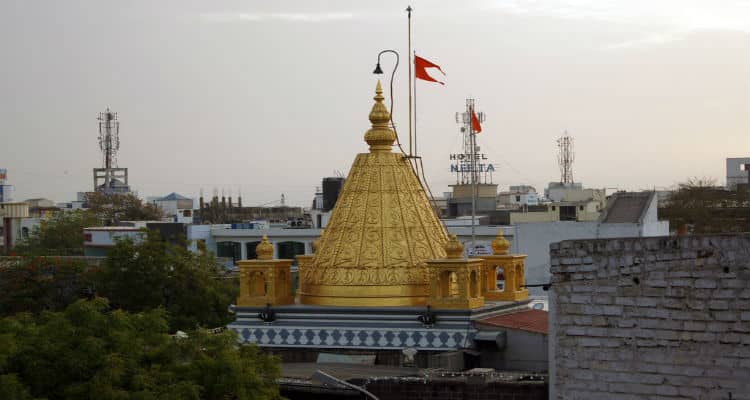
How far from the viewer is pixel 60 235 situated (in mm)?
74000

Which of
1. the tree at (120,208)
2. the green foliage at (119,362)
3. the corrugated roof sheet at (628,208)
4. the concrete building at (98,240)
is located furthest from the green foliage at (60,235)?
the green foliage at (119,362)

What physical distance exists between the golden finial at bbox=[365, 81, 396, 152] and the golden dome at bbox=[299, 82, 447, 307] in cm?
2

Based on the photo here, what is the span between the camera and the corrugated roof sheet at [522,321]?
28234mm

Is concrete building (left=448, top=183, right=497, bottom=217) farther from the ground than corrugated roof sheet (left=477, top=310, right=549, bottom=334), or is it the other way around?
concrete building (left=448, top=183, right=497, bottom=217)

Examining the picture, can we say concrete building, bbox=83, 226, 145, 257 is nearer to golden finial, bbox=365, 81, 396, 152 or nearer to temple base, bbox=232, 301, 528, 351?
golden finial, bbox=365, 81, 396, 152

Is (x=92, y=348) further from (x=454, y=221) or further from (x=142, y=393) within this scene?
(x=454, y=221)

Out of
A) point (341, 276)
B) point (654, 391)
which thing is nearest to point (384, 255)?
point (341, 276)

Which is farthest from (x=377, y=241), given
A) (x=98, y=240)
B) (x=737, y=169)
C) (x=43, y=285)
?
(x=737, y=169)

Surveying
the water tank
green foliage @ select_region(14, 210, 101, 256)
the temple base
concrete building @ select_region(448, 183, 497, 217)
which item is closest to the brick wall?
the temple base

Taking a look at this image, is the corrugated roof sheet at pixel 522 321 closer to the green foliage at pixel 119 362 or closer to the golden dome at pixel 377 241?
the golden dome at pixel 377 241

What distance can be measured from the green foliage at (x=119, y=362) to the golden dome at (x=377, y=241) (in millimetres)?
4400

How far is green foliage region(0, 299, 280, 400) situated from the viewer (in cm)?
2306

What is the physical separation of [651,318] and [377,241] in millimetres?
13033

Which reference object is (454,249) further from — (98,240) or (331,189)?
(331,189)
